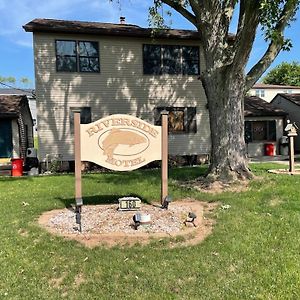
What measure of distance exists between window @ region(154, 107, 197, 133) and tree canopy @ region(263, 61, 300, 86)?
5022 cm

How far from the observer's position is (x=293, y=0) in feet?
28.8

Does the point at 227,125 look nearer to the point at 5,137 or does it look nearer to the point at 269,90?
the point at 5,137

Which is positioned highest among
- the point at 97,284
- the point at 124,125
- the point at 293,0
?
the point at 293,0

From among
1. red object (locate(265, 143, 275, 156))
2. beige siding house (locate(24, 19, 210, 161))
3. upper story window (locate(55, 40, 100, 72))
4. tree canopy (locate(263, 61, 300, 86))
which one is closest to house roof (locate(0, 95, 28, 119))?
beige siding house (locate(24, 19, 210, 161))

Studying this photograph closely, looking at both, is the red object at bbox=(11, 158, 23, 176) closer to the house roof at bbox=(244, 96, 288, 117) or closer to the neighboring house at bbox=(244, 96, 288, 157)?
the neighboring house at bbox=(244, 96, 288, 157)

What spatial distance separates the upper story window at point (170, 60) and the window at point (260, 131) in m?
6.13

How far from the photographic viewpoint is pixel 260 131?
78.9 feet

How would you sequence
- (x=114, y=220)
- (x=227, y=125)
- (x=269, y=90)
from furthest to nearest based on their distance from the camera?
1. (x=269, y=90)
2. (x=227, y=125)
3. (x=114, y=220)

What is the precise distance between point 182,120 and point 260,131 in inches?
270

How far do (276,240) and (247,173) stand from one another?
14.9ft

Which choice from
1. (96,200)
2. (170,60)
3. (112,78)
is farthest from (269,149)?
(96,200)

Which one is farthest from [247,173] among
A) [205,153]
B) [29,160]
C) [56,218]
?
[29,160]

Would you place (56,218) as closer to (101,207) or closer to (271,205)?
(101,207)

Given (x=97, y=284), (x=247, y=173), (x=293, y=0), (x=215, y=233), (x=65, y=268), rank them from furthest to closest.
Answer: (x=247, y=173) < (x=293, y=0) < (x=215, y=233) < (x=65, y=268) < (x=97, y=284)
